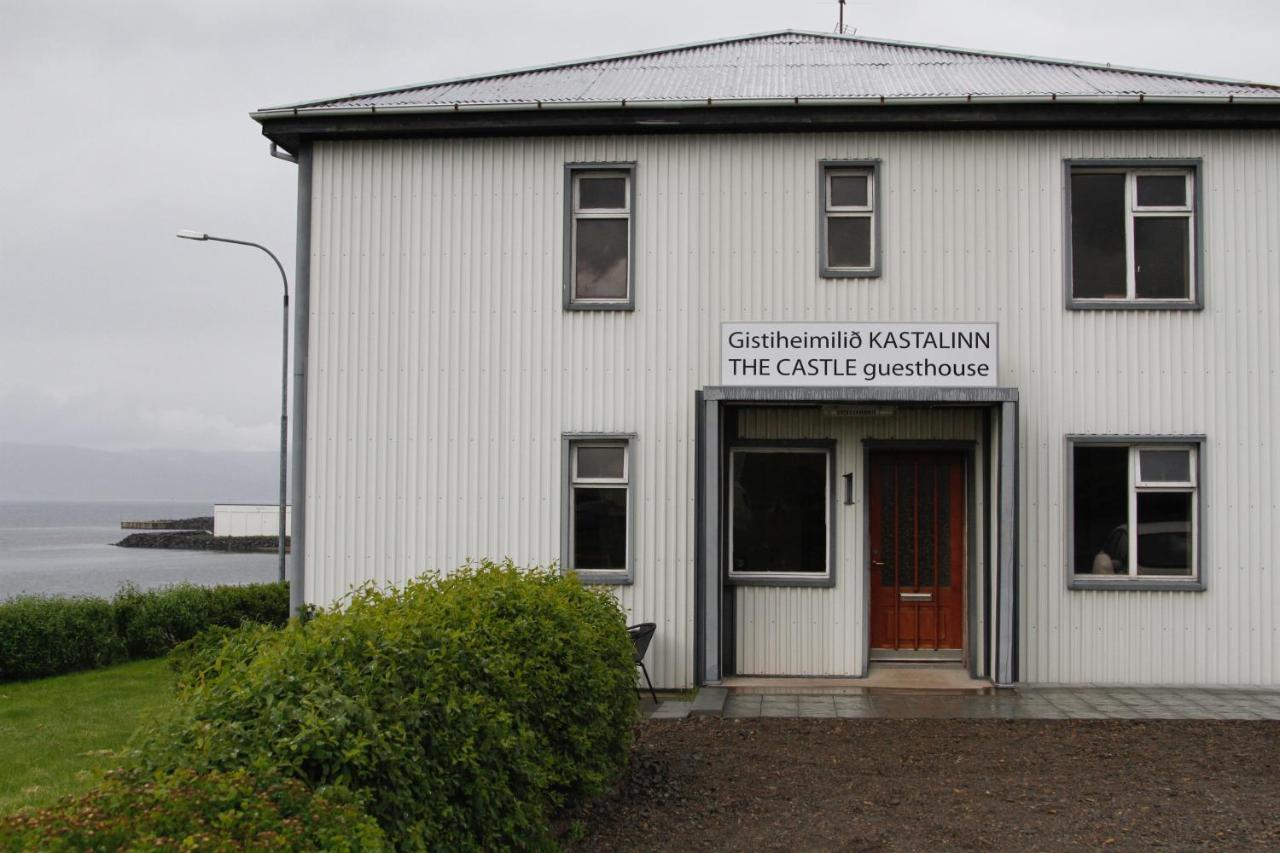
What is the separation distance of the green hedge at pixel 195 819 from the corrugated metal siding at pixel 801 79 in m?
9.73

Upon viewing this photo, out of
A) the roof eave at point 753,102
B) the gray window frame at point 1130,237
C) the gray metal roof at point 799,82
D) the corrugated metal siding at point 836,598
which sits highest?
the gray metal roof at point 799,82

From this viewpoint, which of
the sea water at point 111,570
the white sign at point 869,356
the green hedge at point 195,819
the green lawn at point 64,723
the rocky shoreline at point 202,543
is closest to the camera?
the green hedge at point 195,819

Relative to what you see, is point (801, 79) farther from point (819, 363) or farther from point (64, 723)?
point (64, 723)

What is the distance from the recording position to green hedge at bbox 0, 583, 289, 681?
1566 cm

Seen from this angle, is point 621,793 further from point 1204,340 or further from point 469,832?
point 1204,340

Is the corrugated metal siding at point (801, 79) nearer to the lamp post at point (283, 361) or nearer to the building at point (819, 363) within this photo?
the building at point (819, 363)

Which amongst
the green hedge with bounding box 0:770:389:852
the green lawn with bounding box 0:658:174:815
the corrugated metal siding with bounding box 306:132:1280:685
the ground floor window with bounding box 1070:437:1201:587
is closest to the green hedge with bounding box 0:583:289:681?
the green lawn with bounding box 0:658:174:815

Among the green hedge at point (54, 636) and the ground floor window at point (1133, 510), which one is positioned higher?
the ground floor window at point (1133, 510)

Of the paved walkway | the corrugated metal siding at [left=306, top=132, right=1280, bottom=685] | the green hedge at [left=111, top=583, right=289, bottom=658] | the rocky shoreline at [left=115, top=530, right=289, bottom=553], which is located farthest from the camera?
the rocky shoreline at [left=115, top=530, right=289, bottom=553]

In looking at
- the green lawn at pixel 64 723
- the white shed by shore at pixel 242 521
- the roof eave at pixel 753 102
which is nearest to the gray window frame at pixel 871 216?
the roof eave at pixel 753 102

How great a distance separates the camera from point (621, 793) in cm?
776

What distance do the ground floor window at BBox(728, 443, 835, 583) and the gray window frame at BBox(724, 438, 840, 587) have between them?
0.01 m

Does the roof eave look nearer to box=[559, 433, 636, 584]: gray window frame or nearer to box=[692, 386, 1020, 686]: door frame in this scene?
box=[692, 386, 1020, 686]: door frame

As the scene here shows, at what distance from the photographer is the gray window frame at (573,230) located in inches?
494
